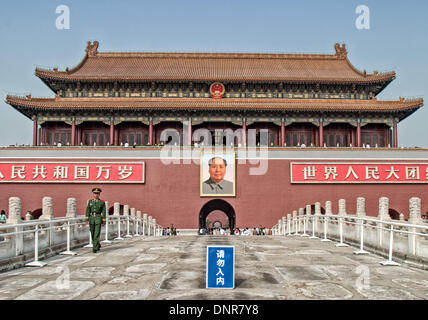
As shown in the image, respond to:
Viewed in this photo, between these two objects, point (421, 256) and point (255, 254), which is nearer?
point (421, 256)

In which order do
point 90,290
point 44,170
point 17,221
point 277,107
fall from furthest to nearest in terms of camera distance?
point 277,107 < point 44,170 < point 17,221 < point 90,290

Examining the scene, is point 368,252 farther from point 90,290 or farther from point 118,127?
point 118,127

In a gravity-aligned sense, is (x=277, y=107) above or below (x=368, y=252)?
above

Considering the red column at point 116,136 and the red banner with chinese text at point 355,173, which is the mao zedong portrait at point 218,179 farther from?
the red column at point 116,136

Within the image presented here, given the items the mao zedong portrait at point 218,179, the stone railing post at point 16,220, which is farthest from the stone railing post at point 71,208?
the mao zedong portrait at point 218,179

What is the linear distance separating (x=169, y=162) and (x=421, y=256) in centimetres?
1983

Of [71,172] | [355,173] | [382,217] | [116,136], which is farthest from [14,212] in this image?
[355,173]

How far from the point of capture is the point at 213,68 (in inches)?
1363

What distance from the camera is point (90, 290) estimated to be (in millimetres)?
6992

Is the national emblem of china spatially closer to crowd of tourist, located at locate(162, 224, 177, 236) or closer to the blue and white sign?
crowd of tourist, located at locate(162, 224, 177, 236)

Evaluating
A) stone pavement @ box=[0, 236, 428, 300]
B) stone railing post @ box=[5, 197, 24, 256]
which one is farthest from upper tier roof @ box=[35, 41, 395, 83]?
stone railing post @ box=[5, 197, 24, 256]

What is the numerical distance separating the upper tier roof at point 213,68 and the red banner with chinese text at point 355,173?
22.3 feet

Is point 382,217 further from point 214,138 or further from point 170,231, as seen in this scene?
point 214,138
